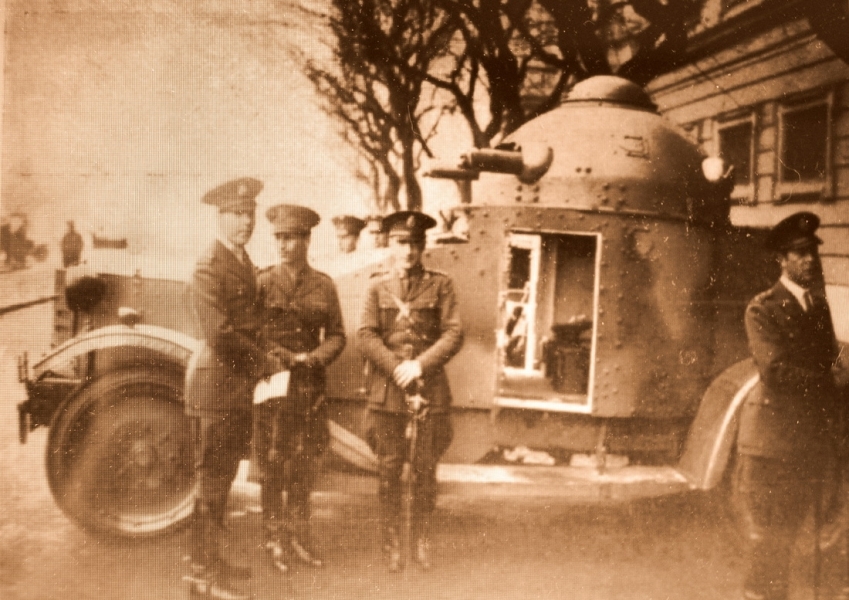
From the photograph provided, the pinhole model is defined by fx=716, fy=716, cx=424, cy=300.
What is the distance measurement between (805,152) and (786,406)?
75.0 inches

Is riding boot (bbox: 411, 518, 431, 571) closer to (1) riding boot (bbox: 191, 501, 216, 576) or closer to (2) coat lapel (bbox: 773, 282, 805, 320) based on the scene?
(1) riding boot (bbox: 191, 501, 216, 576)

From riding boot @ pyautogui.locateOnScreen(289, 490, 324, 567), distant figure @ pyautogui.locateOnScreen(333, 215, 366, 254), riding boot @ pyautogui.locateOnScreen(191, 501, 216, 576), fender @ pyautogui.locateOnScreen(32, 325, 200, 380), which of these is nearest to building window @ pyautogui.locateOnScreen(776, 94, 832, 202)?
distant figure @ pyautogui.locateOnScreen(333, 215, 366, 254)

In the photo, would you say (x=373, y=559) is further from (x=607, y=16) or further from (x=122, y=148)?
(x=607, y=16)

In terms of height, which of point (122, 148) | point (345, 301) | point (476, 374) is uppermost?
point (122, 148)

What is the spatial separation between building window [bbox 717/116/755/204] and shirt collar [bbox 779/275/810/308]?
69.8 inches

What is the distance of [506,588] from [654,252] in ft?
6.50

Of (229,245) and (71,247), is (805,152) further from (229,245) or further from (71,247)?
(71,247)

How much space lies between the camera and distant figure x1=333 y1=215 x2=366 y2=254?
4.58m

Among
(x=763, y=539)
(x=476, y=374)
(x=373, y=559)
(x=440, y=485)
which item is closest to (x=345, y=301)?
(x=476, y=374)

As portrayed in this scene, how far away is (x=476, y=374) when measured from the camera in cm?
400

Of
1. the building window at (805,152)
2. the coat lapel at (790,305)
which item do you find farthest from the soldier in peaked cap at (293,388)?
the building window at (805,152)

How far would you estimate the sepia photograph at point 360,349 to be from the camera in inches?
139

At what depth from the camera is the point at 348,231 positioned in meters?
4.68

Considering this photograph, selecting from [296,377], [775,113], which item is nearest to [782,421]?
[775,113]
